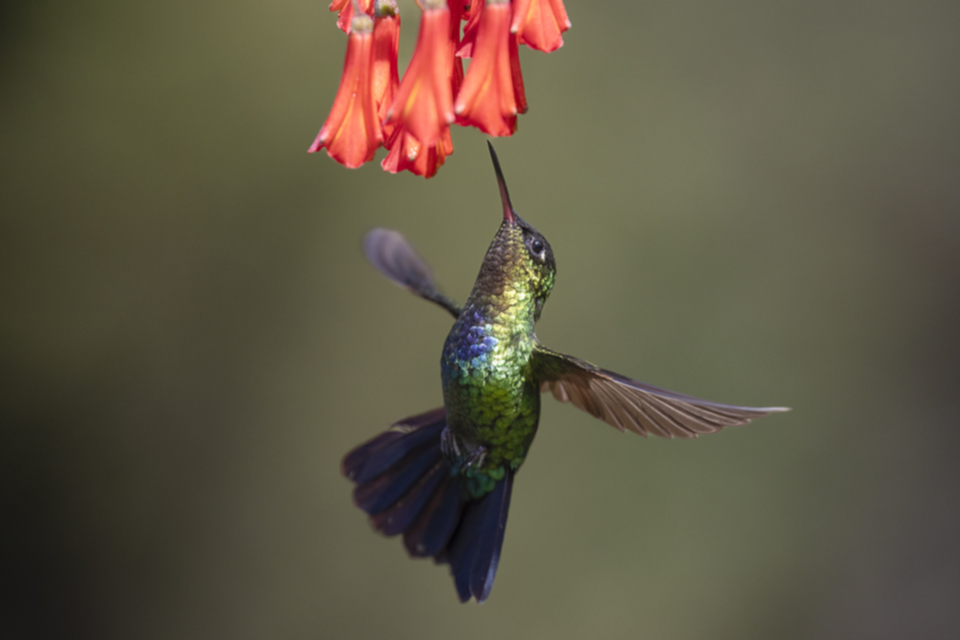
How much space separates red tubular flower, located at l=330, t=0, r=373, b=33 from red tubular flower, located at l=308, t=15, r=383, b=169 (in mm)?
23

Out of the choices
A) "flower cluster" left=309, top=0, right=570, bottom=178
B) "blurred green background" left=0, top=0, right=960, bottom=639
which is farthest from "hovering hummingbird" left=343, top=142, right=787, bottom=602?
"blurred green background" left=0, top=0, right=960, bottom=639

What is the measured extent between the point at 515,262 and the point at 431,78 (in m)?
0.26

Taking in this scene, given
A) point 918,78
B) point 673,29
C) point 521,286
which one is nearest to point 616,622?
point 521,286

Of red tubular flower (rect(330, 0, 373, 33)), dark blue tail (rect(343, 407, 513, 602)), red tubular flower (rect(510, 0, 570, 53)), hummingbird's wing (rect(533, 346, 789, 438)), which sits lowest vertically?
dark blue tail (rect(343, 407, 513, 602))

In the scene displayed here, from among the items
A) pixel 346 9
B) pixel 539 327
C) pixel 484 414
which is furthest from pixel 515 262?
pixel 539 327

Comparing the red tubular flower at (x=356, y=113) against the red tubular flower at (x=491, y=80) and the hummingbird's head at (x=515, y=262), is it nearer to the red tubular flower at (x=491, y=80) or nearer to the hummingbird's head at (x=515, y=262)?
the red tubular flower at (x=491, y=80)

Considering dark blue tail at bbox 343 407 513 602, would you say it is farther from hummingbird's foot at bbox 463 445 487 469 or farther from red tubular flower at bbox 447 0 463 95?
red tubular flower at bbox 447 0 463 95

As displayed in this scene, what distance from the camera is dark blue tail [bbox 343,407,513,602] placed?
2.51 feet

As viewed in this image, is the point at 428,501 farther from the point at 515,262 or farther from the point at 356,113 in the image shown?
the point at 356,113

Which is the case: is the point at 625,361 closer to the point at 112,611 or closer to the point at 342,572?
the point at 342,572

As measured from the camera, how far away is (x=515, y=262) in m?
0.65

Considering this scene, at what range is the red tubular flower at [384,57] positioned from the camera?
0.49 meters

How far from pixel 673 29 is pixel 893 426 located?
4.06 ft

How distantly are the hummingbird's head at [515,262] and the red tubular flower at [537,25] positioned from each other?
20 centimetres
